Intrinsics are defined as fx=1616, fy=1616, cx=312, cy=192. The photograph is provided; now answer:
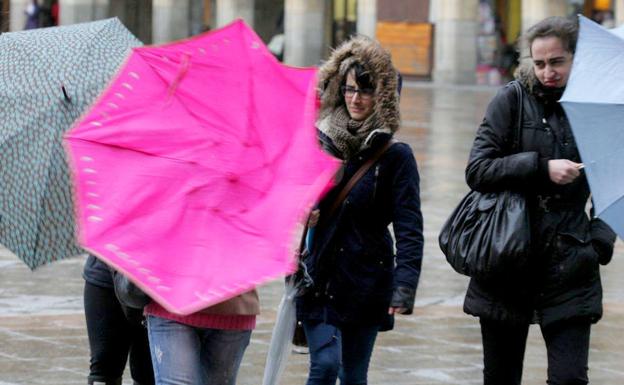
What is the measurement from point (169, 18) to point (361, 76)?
136 feet

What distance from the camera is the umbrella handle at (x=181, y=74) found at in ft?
14.5

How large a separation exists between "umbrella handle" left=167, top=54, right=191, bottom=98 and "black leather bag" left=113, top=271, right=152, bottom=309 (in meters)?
0.64

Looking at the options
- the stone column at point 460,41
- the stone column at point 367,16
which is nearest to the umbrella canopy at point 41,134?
the stone column at point 460,41

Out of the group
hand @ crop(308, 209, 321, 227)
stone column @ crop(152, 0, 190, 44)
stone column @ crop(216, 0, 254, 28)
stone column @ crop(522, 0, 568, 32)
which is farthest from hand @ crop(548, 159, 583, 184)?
stone column @ crop(152, 0, 190, 44)

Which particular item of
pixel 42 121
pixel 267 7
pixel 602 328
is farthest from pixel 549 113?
pixel 267 7

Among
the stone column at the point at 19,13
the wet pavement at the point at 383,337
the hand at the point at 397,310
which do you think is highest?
the hand at the point at 397,310

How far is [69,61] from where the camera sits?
5113 mm

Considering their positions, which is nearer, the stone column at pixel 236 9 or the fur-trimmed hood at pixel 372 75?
the fur-trimmed hood at pixel 372 75

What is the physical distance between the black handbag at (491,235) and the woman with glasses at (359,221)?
0.46 feet

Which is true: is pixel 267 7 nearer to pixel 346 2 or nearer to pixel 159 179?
pixel 346 2

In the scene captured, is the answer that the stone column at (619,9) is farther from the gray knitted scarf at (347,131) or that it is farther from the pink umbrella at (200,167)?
the pink umbrella at (200,167)

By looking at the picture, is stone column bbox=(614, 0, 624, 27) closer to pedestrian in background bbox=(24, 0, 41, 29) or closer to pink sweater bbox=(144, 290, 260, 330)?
pedestrian in background bbox=(24, 0, 41, 29)

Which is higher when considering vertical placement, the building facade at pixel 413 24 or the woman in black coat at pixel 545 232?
the woman in black coat at pixel 545 232

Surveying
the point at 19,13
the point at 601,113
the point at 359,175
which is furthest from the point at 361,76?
the point at 19,13
